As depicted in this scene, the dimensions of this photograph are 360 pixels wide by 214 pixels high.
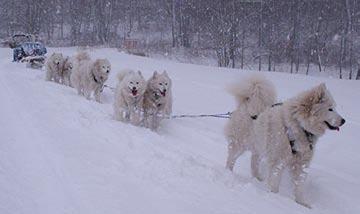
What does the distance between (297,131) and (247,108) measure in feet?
2.85

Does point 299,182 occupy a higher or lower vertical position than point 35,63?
lower

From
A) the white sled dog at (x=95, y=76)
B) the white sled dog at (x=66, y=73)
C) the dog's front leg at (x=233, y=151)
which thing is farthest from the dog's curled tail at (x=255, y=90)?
the white sled dog at (x=66, y=73)

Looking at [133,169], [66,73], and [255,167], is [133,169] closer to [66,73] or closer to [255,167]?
[255,167]

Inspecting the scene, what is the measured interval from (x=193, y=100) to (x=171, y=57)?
22.1 meters

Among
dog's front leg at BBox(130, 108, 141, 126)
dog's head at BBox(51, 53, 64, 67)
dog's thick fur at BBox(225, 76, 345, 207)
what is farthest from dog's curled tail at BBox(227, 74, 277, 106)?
dog's head at BBox(51, 53, 64, 67)

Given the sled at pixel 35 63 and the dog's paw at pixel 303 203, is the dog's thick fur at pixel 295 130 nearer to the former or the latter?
the dog's paw at pixel 303 203

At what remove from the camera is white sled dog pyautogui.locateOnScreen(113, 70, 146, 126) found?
813 cm

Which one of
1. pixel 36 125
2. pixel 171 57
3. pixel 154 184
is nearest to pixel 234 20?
pixel 171 57

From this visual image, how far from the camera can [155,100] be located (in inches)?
326

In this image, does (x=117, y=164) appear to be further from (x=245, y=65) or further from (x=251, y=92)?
(x=245, y=65)

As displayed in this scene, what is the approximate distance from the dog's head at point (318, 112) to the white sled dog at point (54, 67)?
10310mm

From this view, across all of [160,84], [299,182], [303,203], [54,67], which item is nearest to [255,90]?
[299,182]

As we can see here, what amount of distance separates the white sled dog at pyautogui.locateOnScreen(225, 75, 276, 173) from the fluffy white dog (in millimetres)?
335

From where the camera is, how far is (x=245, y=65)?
94.7 feet
